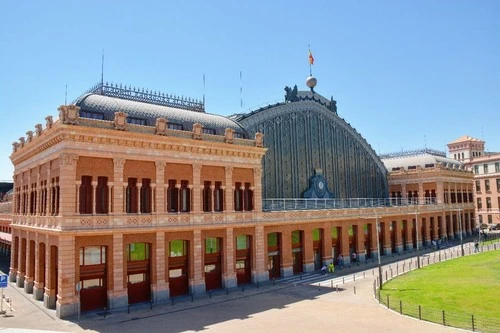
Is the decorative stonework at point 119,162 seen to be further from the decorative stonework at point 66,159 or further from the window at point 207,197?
the window at point 207,197

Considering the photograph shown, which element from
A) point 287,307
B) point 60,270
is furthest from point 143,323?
point 287,307

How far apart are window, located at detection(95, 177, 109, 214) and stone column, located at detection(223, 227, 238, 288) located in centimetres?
1337

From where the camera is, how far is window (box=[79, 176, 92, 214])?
35781mm

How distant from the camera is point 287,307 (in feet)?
118

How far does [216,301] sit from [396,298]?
15914mm

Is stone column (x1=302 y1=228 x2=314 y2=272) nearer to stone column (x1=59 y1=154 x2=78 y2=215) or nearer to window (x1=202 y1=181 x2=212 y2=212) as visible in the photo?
window (x1=202 y1=181 x2=212 y2=212)

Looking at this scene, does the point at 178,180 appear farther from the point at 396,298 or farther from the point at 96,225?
the point at 396,298

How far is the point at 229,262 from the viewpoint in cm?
4462

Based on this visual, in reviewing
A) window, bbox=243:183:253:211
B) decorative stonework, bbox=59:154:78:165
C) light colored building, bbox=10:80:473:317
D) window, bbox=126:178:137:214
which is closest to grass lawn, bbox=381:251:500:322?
light colored building, bbox=10:80:473:317

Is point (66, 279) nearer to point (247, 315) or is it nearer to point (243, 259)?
→ point (247, 315)

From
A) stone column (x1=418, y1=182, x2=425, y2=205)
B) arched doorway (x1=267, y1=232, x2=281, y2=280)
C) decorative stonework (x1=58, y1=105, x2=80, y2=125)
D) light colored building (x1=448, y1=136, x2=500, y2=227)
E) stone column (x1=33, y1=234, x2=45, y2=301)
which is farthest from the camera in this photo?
light colored building (x1=448, y1=136, x2=500, y2=227)

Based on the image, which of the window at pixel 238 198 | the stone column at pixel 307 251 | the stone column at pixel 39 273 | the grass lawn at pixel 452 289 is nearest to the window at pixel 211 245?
the window at pixel 238 198

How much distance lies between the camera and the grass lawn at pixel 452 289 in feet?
105

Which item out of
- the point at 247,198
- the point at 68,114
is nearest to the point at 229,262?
the point at 247,198
